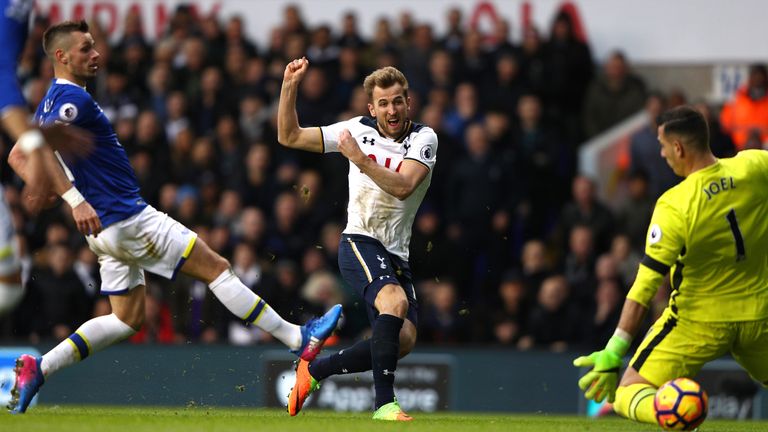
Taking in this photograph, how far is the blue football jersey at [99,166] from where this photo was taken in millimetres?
9492

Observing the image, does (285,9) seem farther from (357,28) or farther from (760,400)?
(760,400)

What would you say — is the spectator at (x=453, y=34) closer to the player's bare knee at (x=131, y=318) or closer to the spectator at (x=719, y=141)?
the spectator at (x=719, y=141)

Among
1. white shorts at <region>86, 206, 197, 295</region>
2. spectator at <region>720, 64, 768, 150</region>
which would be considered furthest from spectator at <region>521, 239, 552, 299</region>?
white shorts at <region>86, 206, 197, 295</region>

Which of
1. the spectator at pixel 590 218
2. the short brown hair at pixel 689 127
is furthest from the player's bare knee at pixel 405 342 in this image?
the spectator at pixel 590 218

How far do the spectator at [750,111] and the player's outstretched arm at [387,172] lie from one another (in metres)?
6.88

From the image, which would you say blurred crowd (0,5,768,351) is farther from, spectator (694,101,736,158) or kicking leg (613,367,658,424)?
kicking leg (613,367,658,424)

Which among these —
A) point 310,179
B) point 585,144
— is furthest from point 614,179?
point 310,179

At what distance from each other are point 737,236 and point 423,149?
221 centimetres

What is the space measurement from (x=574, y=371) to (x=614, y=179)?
12.1ft

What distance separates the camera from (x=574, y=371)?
1354cm

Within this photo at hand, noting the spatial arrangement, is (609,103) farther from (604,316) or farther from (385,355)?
(385,355)

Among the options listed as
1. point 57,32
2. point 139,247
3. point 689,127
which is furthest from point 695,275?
point 57,32

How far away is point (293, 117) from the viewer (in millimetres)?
9891

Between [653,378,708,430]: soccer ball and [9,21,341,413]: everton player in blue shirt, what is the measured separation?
2705 millimetres
